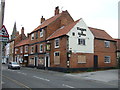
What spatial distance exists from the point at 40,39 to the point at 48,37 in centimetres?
289

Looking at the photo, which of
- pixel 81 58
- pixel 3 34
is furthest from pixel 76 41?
pixel 3 34

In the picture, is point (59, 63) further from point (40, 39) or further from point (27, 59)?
point (27, 59)

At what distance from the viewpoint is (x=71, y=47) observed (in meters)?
25.5

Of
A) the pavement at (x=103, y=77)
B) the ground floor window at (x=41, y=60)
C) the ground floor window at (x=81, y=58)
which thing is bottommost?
the pavement at (x=103, y=77)

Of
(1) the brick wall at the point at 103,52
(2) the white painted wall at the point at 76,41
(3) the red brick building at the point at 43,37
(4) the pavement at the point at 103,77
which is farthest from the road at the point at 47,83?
(3) the red brick building at the point at 43,37

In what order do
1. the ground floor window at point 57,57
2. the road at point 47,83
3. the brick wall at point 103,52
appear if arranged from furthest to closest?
the brick wall at point 103,52
the ground floor window at point 57,57
the road at point 47,83

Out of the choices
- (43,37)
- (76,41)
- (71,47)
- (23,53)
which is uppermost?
(43,37)

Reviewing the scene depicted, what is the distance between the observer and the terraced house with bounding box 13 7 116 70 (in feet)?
84.1

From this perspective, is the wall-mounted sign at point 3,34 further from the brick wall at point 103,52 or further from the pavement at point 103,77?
the brick wall at point 103,52

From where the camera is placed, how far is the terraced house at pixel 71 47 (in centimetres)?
2562

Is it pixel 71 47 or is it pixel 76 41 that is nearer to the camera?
pixel 71 47

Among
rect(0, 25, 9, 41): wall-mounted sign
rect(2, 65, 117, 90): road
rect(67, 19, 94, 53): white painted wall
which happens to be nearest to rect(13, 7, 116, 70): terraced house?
rect(67, 19, 94, 53): white painted wall

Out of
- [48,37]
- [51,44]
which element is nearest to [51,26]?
[48,37]

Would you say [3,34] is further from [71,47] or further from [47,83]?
[71,47]
